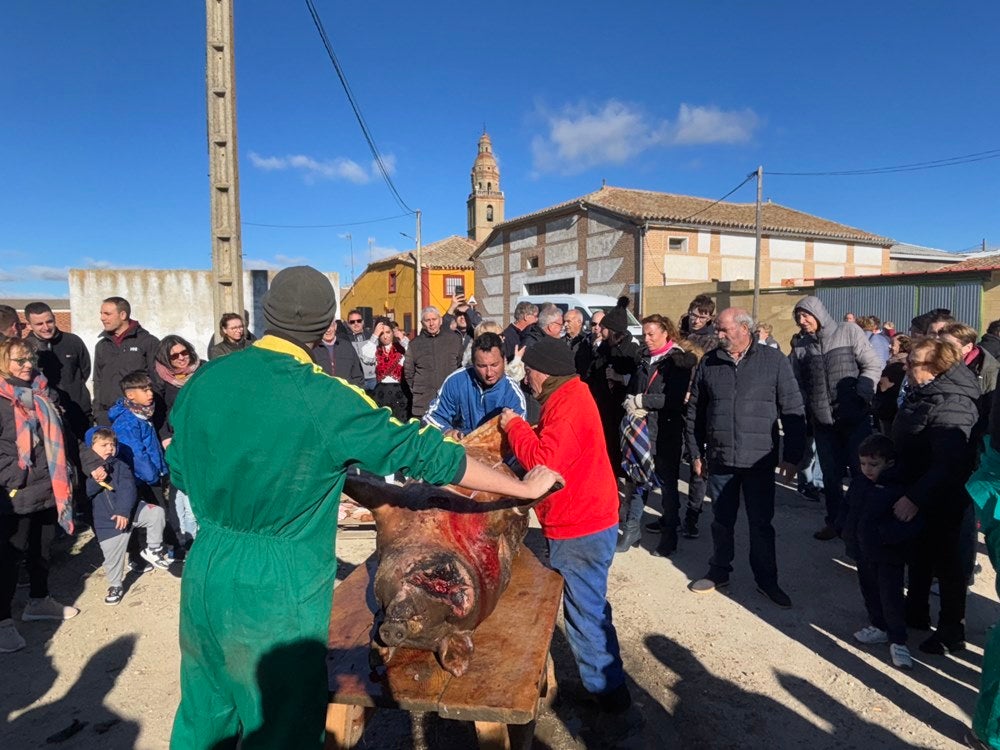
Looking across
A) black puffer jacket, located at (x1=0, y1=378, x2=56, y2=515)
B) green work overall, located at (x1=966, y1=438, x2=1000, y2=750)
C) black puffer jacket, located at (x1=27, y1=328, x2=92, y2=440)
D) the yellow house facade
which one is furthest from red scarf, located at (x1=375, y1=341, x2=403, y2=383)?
the yellow house facade

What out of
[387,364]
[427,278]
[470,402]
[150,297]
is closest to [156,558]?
[470,402]

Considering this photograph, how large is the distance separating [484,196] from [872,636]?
53516 mm

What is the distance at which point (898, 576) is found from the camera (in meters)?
3.73

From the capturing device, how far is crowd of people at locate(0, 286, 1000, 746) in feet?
10.3

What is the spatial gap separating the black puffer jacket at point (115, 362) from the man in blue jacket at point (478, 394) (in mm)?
3092

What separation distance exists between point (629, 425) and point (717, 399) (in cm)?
92

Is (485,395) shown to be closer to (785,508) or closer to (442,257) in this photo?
(785,508)

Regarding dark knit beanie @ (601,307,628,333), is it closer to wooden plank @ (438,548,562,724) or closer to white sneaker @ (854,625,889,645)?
white sneaker @ (854,625,889,645)

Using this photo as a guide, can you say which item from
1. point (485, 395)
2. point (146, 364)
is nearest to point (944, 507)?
point (485, 395)

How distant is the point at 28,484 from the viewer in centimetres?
409

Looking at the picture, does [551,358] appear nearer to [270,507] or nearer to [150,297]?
[270,507]

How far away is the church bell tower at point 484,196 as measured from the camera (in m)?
53.7

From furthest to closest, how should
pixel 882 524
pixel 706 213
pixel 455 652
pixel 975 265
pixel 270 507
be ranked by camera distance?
pixel 706 213 < pixel 975 265 < pixel 882 524 < pixel 455 652 < pixel 270 507

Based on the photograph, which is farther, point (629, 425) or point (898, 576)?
point (629, 425)
